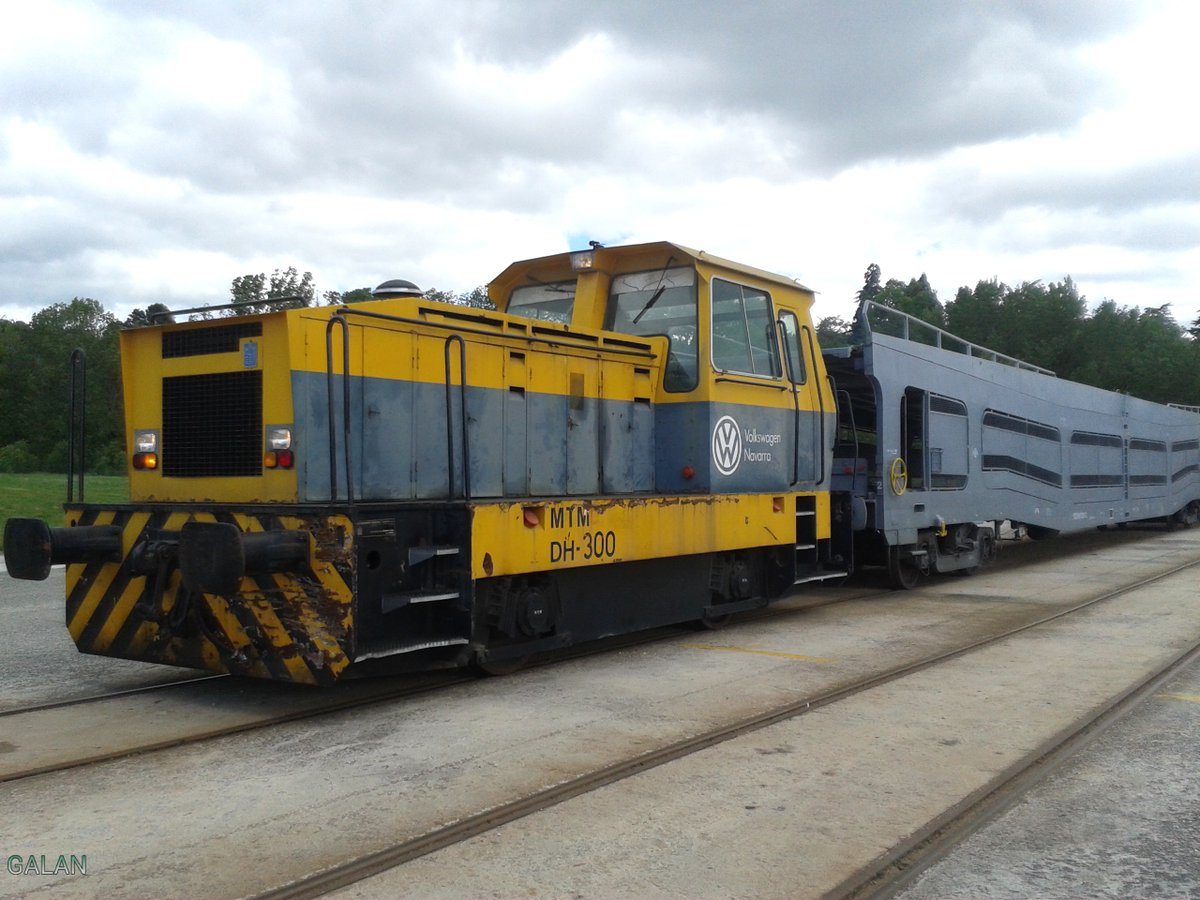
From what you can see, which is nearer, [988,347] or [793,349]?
[793,349]

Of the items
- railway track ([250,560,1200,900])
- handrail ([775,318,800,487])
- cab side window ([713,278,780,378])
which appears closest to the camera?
railway track ([250,560,1200,900])

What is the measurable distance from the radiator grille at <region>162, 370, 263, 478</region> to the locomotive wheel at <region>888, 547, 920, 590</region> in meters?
7.64

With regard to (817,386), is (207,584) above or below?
below

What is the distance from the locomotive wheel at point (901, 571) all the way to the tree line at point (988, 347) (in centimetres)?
3498

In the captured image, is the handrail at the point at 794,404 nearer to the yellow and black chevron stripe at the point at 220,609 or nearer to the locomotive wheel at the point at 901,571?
the locomotive wheel at the point at 901,571

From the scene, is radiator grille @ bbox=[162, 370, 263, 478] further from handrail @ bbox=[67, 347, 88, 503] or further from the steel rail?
the steel rail

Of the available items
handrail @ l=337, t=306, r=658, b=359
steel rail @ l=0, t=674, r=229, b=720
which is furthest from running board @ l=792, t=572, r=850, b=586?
steel rail @ l=0, t=674, r=229, b=720

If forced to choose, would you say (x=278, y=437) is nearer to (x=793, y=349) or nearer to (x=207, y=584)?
(x=207, y=584)

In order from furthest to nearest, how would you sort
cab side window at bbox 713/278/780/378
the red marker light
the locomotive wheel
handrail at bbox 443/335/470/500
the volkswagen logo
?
the locomotive wheel → cab side window at bbox 713/278/780/378 → the volkswagen logo → the red marker light → handrail at bbox 443/335/470/500

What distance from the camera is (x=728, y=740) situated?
5.27 metres

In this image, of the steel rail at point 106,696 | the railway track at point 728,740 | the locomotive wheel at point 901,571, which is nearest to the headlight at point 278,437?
the steel rail at point 106,696

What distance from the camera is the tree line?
51.7 metres

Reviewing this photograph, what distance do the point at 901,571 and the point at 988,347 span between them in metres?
50.6

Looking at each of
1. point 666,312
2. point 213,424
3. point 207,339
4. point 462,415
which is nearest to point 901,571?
point 666,312
